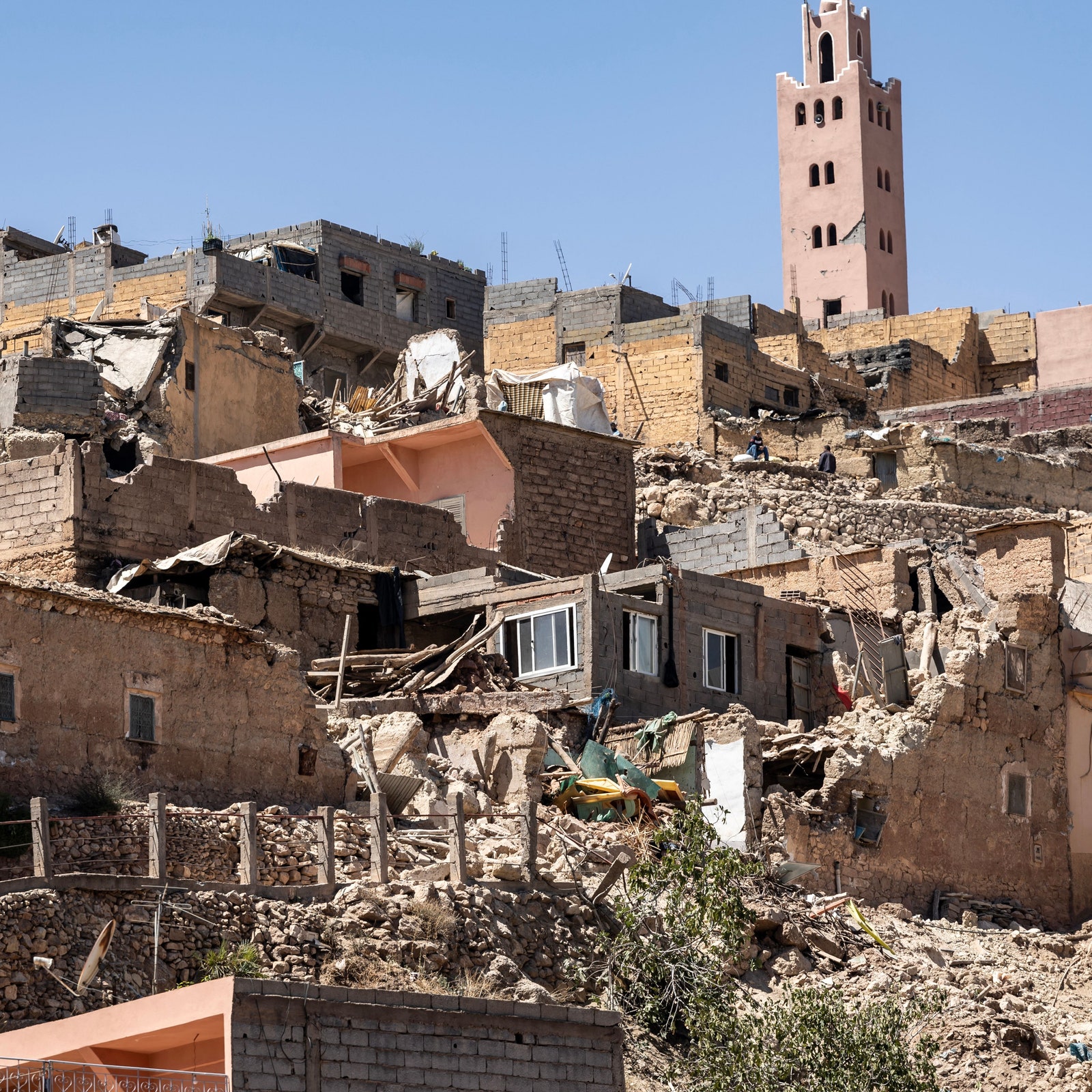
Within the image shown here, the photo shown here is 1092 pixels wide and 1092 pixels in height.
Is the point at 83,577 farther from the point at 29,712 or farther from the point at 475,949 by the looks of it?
the point at 475,949

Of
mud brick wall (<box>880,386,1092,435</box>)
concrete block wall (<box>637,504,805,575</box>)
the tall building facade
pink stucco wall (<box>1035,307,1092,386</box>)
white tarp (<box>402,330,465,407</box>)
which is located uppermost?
the tall building facade

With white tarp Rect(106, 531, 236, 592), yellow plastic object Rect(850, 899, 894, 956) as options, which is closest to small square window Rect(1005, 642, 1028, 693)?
yellow plastic object Rect(850, 899, 894, 956)

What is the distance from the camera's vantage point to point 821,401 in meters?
46.4

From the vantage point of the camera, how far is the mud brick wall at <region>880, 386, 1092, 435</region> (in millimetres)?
46250

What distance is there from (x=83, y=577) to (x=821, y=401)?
2449 cm

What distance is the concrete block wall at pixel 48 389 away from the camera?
1254 inches

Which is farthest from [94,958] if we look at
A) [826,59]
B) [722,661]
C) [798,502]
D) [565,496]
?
[826,59]

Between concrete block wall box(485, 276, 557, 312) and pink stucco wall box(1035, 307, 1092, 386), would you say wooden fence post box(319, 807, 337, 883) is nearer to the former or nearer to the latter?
concrete block wall box(485, 276, 557, 312)

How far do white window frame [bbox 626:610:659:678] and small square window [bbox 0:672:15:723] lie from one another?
28.7 ft

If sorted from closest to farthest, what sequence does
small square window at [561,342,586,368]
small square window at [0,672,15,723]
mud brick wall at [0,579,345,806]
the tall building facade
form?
small square window at [0,672,15,723]
mud brick wall at [0,579,345,806]
small square window at [561,342,586,368]
the tall building facade

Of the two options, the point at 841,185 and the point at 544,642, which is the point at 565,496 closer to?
the point at 544,642

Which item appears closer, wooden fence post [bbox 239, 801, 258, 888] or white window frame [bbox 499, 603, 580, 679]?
wooden fence post [bbox 239, 801, 258, 888]

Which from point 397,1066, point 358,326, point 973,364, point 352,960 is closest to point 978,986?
point 352,960

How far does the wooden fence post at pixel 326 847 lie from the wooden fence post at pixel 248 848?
50cm
